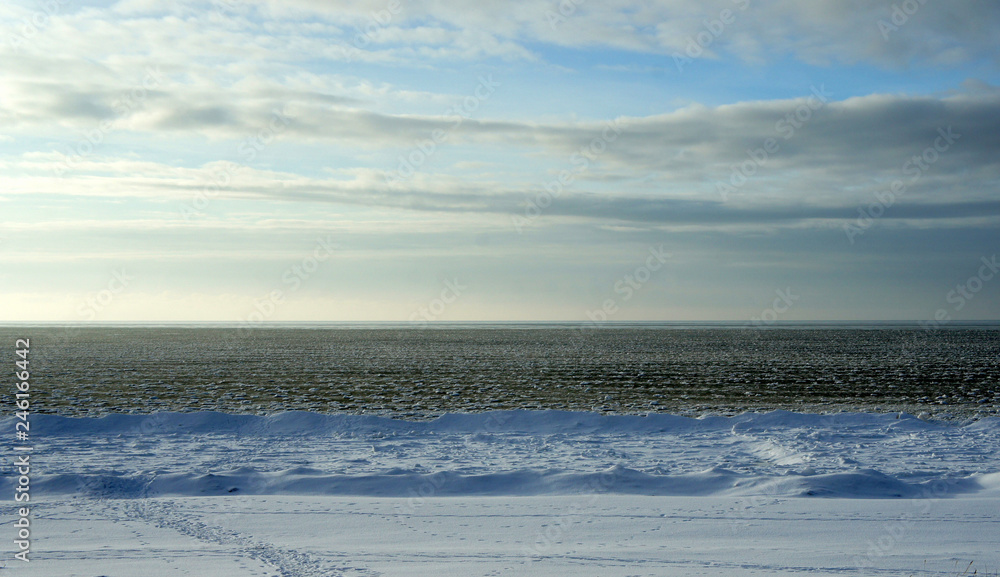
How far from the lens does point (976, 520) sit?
9367 millimetres

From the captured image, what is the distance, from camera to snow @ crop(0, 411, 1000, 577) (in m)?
7.89

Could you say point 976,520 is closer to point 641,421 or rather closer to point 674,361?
point 641,421

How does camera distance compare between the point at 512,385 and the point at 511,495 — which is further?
the point at 512,385

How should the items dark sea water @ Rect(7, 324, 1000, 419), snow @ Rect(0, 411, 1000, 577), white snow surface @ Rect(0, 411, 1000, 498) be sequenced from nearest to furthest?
snow @ Rect(0, 411, 1000, 577)
white snow surface @ Rect(0, 411, 1000, 498)
dark sea water @ Rect(7, 324, 1000, 419)

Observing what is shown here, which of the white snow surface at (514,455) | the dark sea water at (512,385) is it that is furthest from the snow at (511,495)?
the dark sea water at (512,385)

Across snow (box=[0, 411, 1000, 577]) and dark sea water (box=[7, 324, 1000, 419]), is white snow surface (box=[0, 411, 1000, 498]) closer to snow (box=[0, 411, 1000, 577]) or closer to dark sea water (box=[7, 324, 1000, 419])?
snow (box=[0, 411, 1000, 577])

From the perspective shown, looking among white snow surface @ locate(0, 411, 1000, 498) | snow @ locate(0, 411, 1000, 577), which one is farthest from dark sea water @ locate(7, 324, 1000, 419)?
snow @ locate(0, 411, 1000, 577)

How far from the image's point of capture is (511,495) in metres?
11.5

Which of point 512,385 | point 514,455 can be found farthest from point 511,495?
point 512,385

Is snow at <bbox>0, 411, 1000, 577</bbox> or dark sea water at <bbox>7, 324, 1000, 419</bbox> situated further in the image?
dark sea water at <bbox>7, 324, 1000, 419</bbox>

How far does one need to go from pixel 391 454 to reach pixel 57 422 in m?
8.46

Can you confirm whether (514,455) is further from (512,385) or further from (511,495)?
(512,385)

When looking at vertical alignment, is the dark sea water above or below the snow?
below

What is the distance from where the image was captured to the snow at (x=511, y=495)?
7.89m
